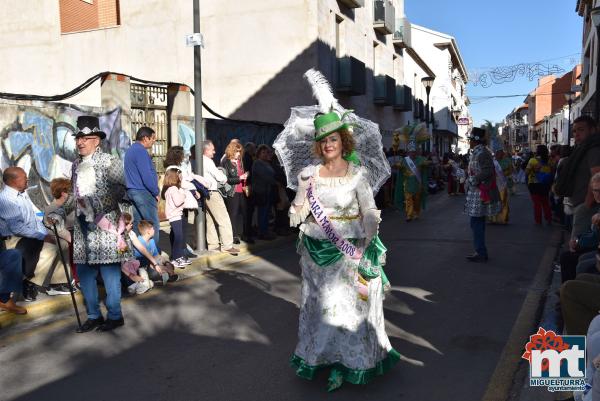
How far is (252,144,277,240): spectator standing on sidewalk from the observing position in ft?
32.6

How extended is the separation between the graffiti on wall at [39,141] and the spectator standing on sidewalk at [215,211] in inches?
83.0

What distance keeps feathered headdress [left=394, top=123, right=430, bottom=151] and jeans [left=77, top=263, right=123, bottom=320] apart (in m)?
10.7

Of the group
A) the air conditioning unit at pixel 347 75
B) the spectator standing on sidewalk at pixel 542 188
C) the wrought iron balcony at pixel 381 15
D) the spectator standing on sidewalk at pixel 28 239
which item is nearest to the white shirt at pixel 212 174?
the spectator standing on sidewalk at pixel 28 239

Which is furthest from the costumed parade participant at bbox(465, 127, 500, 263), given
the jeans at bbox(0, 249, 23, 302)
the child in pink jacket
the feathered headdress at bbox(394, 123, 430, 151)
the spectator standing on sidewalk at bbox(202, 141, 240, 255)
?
the feathered headdress at bbox(394, 123, 430, 151)

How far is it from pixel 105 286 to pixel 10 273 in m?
1.14

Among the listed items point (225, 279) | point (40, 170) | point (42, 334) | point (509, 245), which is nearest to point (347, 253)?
point (42, 334)

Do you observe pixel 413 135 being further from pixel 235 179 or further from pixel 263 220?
pixel 235 179

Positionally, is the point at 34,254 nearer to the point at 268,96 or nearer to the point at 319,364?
the point at 319,364

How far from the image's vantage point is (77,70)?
21.0m

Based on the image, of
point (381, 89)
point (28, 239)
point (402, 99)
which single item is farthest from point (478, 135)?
point (402, 99)

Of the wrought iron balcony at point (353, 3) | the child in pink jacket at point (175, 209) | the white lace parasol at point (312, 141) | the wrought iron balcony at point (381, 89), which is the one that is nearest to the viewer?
the white lace parasol at point (312, 141)

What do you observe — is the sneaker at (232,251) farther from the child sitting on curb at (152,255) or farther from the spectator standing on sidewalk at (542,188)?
the spectator standing on sidewalk at (542,188)

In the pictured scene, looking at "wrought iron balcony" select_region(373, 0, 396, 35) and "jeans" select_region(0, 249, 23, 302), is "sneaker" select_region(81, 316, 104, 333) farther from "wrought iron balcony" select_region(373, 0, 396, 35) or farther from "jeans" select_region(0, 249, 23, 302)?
"wrought iron balcony" select_region(373, 0, 396, 35)

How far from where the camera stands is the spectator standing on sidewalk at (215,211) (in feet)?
29.5
